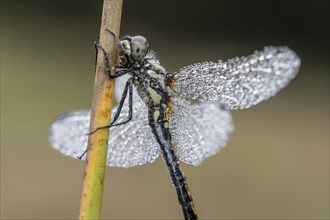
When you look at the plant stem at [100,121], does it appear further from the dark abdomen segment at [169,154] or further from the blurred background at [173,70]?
the blurred background at [173,70]

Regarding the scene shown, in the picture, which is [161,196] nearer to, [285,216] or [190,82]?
[285,216]

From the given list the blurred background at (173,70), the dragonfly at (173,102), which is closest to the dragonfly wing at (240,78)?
the dragonfly at (173,102)

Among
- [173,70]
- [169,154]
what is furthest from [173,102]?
[173,70]

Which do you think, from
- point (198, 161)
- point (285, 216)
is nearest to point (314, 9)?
point (285, 216)

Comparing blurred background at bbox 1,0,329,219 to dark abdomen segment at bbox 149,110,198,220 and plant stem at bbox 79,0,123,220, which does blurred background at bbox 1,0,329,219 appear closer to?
dark abdomen segment at bbox 149,110,198,220

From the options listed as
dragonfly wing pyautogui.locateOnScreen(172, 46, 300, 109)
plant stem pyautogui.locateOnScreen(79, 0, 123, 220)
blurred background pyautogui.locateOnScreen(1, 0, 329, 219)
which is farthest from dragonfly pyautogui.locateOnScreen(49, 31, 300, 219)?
blurred background pyautogui.locateOnScreen(1, 0, 329, 219)

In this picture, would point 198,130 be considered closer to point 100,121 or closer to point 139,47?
point 139,47

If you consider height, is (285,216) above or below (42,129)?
below
